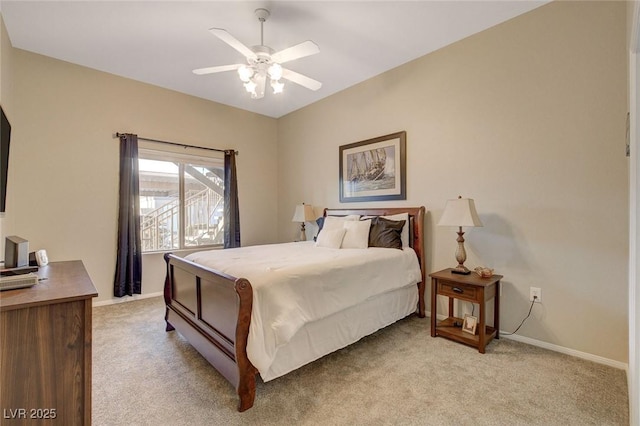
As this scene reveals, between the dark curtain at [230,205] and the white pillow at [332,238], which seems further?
the dark curtain at [230,205]

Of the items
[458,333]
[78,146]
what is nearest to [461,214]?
[458,333]

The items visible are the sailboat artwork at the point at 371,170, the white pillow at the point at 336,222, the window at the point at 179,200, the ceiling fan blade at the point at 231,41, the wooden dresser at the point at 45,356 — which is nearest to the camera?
the wooden dresser at the point at 45,356

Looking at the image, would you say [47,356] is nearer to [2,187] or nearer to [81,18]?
→ [2,187]

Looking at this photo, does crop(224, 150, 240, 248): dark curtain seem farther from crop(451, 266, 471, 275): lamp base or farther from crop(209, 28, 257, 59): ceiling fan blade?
crop(451, 266, 471, 275): lamp base

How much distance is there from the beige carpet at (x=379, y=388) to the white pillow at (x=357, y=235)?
0.98 meters

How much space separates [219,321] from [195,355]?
623 millimetres

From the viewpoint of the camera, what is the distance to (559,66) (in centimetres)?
234

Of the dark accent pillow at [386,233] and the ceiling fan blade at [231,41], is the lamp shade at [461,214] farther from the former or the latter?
the ceiling fan blade at [231,41]

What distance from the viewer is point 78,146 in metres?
3.39

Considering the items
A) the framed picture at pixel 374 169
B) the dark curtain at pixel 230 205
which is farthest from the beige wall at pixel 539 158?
the dark curtain at pixel 230 205

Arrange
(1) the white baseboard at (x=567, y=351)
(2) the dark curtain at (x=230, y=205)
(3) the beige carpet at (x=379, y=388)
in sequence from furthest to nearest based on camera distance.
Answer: (2) the dark curtain at (x=230, y=205)
(1) the white baseboard at (x=567, y=351)
(3) the beige carpet at (x=379, y=388)

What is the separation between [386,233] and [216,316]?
6.16ft

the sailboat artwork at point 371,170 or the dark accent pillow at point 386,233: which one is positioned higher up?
the sailboat artwork at point 371,170

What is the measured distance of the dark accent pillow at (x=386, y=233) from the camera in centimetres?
306
